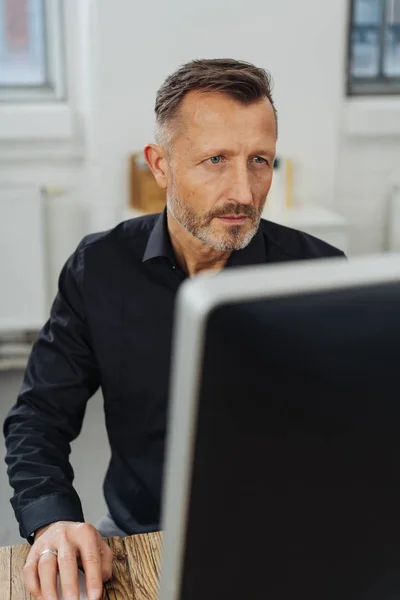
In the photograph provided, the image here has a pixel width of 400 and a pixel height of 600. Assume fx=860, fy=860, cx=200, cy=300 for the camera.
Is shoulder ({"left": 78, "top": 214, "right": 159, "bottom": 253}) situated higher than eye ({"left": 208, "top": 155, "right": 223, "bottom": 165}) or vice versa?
eye ({"left": 208, "top": 155, "right": 223, "bottom": 165})

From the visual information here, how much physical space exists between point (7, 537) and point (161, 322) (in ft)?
4.39

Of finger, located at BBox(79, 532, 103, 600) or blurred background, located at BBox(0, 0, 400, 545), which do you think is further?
blurred background, located at BBox(0, 0, 400, 545)

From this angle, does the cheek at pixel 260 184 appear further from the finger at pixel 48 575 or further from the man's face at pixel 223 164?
the finger at pixel 48 575

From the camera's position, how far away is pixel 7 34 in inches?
150

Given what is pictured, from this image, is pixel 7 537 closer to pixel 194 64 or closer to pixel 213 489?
pixel 194 64

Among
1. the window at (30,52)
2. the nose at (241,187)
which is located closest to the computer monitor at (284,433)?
the nose at (241,187)

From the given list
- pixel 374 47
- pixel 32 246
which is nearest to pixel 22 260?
pixel 32 246

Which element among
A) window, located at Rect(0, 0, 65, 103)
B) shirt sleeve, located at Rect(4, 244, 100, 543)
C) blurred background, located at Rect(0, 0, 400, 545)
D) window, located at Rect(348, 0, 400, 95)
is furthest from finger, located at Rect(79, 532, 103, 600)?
window, located at Rect(348, 0, 400, 95)

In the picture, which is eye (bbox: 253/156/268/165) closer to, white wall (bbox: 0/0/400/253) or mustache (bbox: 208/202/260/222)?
mustache (bbox: 208/202/260/222)

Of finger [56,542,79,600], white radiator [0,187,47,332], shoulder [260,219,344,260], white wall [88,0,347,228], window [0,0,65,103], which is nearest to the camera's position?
finger [56,542,79,600]

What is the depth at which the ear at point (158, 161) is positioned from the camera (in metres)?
1.53

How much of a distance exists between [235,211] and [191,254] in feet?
0.70

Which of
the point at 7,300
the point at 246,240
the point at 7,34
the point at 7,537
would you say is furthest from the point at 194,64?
the point at 7,34

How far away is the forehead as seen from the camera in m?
1.35
